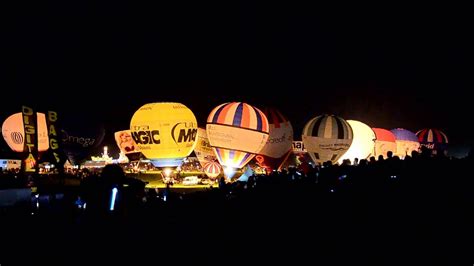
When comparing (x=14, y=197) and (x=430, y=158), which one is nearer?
(x=430, y=158)

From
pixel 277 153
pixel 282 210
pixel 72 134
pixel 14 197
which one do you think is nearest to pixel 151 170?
pixel 72 134

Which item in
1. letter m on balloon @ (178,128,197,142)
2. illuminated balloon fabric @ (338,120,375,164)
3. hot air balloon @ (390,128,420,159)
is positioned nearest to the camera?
letter m on balloon @ (178,128,197,142)

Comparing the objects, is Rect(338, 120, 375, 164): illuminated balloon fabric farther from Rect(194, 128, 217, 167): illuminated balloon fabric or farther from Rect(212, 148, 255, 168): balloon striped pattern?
Rect(194, 128, 217, 167): illuminated balloon fabric

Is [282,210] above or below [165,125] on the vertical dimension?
below

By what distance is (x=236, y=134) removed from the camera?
25219 mm

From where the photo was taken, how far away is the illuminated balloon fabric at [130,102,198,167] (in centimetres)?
2592

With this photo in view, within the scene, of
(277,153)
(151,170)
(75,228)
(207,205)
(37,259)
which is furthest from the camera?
(151,170)

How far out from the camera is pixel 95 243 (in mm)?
6262

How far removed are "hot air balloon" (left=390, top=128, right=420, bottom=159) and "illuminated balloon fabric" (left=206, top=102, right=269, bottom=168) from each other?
44.1ft

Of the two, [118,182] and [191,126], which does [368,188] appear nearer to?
[118,182]

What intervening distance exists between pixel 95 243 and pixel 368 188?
3.43 meters

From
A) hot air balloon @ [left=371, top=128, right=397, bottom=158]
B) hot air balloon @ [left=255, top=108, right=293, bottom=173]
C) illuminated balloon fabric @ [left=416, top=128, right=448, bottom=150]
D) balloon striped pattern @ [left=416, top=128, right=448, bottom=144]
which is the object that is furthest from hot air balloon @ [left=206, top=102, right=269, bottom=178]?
balloon striped pattern @ [left=416, top=128, right=448, bottom=144]

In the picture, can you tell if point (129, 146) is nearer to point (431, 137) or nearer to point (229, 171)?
point (229, 171)

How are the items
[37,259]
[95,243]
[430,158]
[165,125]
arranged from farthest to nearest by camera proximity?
[165,125], [430,158], [95,243], [37,259]
